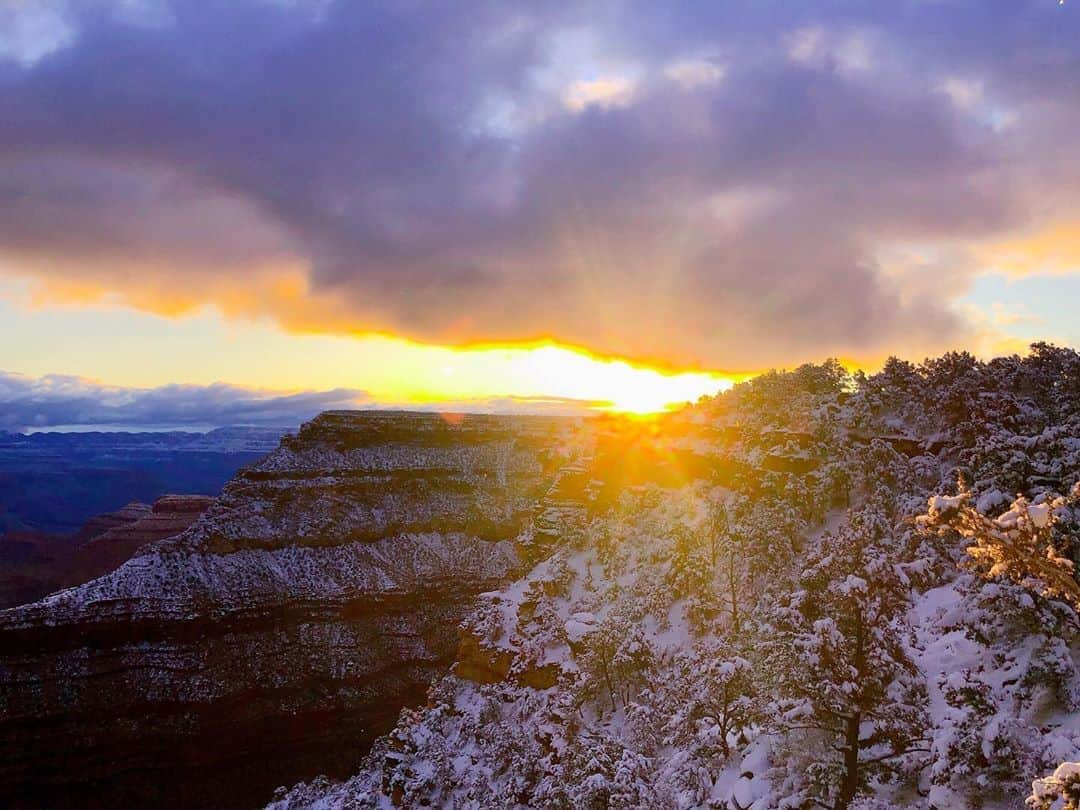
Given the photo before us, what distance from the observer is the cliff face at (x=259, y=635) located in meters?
54.7

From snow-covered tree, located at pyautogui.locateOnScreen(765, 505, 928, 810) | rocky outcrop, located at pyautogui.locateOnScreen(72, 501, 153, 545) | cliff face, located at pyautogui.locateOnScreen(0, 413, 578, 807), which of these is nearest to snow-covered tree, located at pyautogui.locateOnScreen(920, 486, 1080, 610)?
snow-covered tree, located at pyautogui.locateOnScreen(765, 505, 928, 810)

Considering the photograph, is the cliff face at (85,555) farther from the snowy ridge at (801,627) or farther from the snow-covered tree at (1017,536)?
the snow-covered tree at (1017,536)

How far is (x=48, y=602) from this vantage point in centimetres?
5906

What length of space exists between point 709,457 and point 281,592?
47017mm

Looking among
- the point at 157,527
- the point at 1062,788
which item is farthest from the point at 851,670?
the point at 157,527

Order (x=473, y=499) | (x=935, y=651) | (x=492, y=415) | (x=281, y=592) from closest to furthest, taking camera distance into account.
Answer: (x=935, y=651) → (x=281, y=592) → (x=473, y=499) → (x=492, y=415)

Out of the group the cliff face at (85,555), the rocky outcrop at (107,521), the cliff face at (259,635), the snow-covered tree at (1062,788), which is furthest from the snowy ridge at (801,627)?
the rocky outcrop at (107,521)

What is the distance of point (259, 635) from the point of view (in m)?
63.3

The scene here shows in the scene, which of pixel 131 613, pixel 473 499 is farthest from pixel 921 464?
pixel 131 613

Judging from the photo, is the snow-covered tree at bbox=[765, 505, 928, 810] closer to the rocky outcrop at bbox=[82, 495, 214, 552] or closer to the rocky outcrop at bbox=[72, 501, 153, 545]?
the rocky outcrop at bbox=[82, 495, 214, 552]

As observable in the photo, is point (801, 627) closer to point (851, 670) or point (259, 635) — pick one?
point (851, 670)

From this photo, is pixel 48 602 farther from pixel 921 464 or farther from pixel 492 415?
pixel 921 464

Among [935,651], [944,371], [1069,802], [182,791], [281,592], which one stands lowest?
[182,791]

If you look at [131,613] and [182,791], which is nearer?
[182,791]
